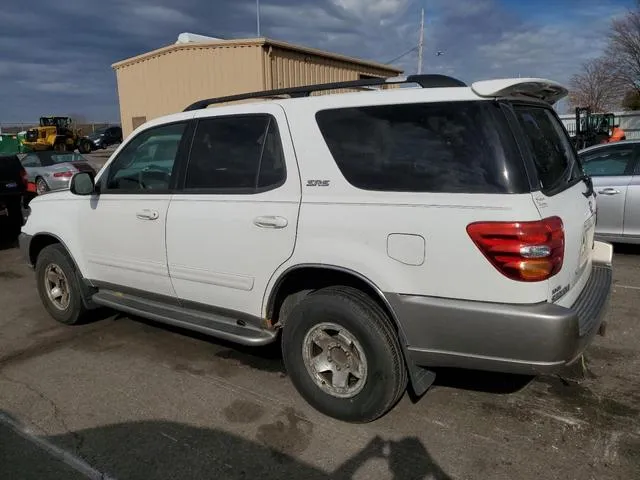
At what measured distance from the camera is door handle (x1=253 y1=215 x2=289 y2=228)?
3.25m

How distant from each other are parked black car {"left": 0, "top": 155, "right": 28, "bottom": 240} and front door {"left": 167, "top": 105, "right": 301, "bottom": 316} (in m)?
6.89

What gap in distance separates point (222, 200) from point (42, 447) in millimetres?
1761

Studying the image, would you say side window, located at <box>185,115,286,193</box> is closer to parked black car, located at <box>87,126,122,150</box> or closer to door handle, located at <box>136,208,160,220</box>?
door handle, located at <box>136,208,160,220</box>

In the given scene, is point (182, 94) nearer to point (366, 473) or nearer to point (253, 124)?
point (253, 124)

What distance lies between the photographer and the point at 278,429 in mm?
3213

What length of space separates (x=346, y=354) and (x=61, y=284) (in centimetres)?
317

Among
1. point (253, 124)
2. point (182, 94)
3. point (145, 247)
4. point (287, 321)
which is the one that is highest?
point (182, 94)

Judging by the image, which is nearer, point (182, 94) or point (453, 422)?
point (453, 422)

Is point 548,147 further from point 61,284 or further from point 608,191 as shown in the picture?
point 608,191

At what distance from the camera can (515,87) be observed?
2795 mm

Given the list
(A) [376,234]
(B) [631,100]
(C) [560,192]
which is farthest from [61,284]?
(B) [631,100]

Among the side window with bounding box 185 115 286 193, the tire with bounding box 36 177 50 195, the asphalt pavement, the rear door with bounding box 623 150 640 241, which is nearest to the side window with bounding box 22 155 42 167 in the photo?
the tire with bounding box 36 177 50 195

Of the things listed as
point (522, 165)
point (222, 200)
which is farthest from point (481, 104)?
point (222, 200)

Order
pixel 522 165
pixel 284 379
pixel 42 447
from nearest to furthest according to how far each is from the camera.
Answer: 1. pixel 522 165
2. pixel 42 447
3. pixel 284 379
